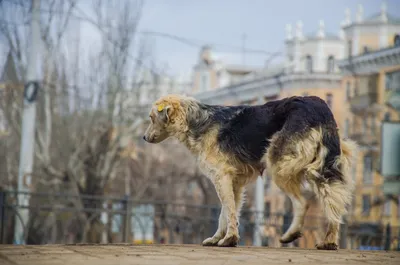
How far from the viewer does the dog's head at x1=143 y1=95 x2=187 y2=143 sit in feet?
33.0

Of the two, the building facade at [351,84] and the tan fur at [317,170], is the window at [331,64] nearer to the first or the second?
the building facade at [351,84]

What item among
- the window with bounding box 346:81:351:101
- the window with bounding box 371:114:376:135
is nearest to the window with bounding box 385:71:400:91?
the window with bounding box 371:114:376:135

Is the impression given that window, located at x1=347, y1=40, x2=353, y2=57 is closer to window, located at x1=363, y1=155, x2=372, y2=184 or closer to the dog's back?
window, located at x1=363, y1=155, x2=372, y2=184

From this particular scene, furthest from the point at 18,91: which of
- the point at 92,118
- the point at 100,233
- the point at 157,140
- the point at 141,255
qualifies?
the point at 141,255

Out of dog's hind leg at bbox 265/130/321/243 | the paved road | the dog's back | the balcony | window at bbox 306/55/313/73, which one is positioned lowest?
the paved road

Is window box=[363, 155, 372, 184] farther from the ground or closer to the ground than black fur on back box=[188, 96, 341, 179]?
farther from the ground

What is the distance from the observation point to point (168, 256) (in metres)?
7.78

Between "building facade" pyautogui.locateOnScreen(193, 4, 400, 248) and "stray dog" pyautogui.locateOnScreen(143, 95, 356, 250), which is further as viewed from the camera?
"building facade" pyautogui.locateOnScreen(193, 4, 400, 248)

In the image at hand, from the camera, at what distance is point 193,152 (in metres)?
10.1

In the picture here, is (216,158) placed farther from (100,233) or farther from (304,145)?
(100,233)

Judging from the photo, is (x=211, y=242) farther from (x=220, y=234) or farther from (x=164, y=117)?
(x=164, y=117)

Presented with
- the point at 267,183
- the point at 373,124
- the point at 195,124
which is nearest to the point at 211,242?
the point at 195,124

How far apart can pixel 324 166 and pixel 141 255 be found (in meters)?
2.45

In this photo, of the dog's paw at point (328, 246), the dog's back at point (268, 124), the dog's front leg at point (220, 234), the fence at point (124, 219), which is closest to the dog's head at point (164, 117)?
the dog's back at point (268, 124)
